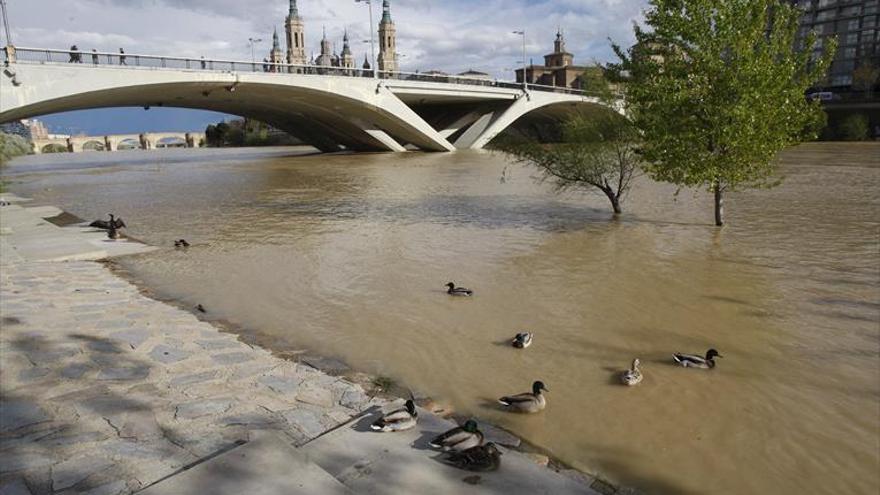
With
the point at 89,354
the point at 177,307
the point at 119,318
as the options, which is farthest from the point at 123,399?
the point at 177,307

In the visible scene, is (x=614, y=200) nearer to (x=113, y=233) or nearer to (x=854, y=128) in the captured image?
(x=113, y=233)

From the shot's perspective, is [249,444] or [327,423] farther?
[327,423]

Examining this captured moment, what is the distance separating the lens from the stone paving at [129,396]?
450 cm

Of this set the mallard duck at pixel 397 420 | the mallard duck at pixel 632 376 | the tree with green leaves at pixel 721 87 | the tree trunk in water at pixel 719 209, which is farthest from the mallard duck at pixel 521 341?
the tree trunk in water at pixel 719 209

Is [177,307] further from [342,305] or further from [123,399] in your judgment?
[123,399]

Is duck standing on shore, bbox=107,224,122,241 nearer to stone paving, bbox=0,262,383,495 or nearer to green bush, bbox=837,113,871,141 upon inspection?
stone paving, bbox=0,262,383,495

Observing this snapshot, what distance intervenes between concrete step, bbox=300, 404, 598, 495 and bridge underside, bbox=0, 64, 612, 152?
15894 mm

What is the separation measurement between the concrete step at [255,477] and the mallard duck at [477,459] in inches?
48.7

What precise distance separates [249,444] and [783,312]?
871 centimetres

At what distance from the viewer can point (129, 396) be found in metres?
5.84

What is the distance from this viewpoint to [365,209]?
75.2 ft

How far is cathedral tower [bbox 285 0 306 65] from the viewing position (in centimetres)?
13550

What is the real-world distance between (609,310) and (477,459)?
19.0ft

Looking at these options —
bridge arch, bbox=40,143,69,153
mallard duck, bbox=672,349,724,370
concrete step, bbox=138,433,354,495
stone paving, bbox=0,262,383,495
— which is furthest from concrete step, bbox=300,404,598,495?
bridge arch, bbox=40,143,69,153
